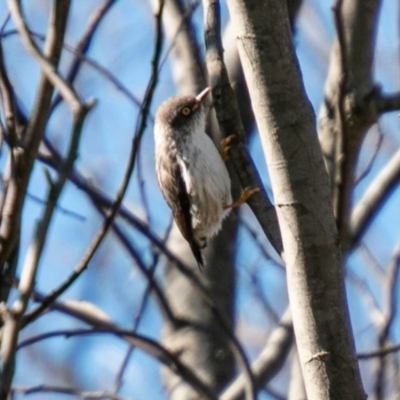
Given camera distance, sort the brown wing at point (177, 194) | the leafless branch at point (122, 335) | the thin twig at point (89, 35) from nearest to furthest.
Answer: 1. the leafless branch at point (122, 335)
2. the thin twig at point (89, 35)
3. the brown wing at point (177, 194)

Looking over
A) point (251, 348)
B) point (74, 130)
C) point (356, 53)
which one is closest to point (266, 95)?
point (74, 130)

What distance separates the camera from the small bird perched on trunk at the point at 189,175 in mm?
5836

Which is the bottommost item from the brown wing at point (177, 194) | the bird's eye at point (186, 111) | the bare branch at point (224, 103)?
the bare branch at point (224, 103)

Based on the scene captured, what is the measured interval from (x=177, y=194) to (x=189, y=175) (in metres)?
0.21

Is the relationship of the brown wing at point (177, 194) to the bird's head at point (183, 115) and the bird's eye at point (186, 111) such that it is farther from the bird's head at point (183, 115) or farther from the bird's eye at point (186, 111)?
the bird's eye at point (186, 111)

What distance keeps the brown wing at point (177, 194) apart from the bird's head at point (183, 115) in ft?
0.87

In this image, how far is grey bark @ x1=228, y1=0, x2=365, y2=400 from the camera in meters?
2.83

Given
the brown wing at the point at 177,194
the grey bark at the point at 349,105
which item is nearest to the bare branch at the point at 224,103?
the grey bark at the point at 349,105

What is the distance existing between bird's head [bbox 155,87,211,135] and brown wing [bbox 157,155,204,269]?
0.27 meters

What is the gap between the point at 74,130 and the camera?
3.35 m

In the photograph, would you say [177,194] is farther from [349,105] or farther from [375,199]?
[349,105]

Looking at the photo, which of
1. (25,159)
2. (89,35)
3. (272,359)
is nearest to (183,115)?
(89,35)

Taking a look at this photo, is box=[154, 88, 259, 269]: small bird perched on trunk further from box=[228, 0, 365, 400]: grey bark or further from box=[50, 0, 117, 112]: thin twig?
box=[228, 0, 365, 400]: grey bark

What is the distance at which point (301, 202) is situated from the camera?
291 cm
